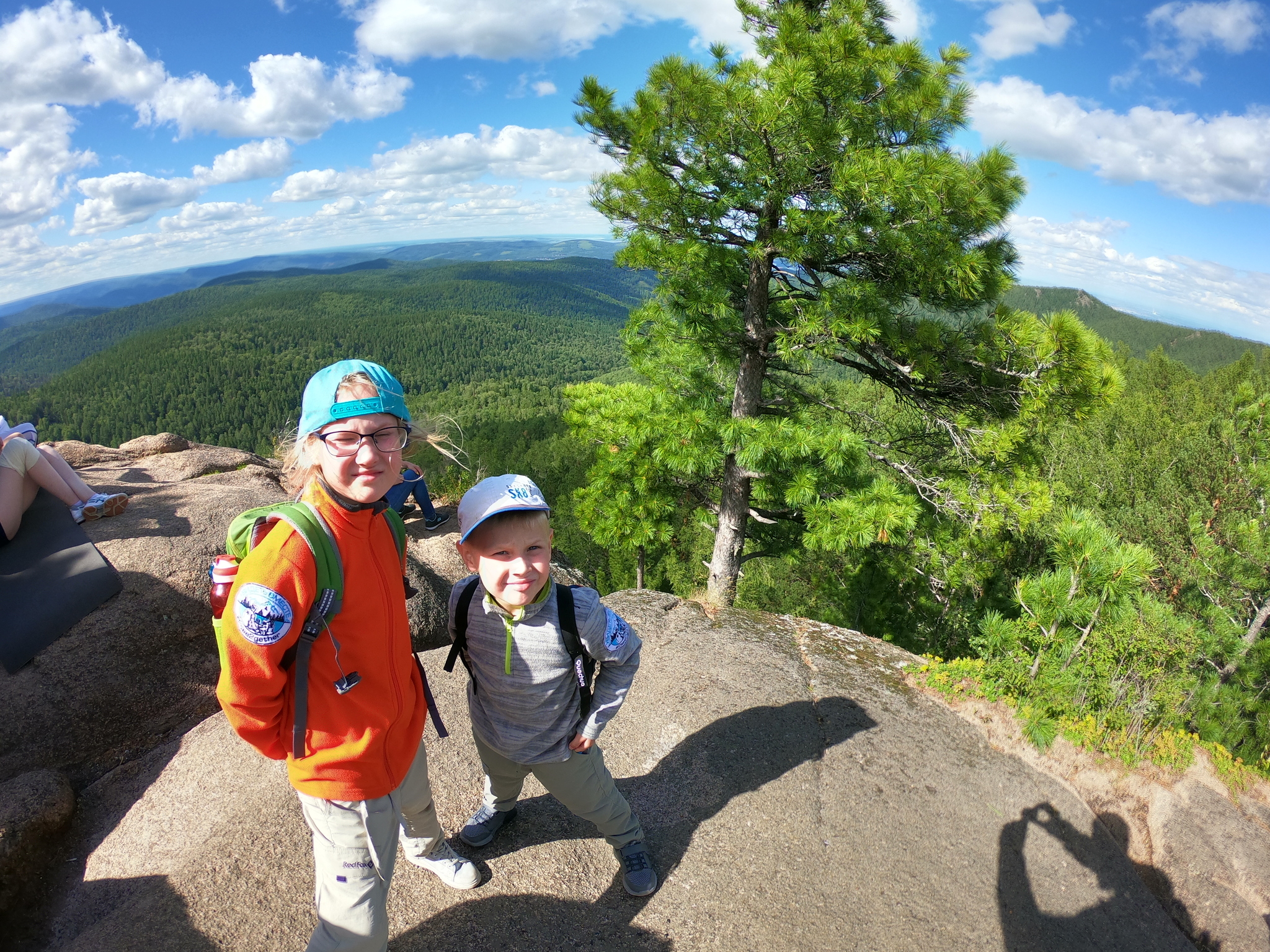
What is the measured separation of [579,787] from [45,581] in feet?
14.2

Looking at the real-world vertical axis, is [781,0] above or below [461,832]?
above

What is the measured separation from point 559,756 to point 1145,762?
4726mm

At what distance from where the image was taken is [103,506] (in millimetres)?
5465

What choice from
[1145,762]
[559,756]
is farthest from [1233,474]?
[559,756]

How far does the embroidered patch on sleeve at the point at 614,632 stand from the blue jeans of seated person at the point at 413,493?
15.3ft

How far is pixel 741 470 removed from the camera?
26.1 feet

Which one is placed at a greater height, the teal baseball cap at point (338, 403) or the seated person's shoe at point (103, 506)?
the teal baseball cap at point (338, 403)

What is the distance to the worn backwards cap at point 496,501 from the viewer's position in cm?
231

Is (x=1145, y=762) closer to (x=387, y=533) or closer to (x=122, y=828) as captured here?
(x=387, y=533)

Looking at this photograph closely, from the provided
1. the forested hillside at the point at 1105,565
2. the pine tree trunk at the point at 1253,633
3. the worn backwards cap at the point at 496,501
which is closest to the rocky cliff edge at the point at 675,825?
the forested hillside at the point at 1105,565

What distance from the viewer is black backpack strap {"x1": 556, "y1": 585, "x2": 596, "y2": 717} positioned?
2.62 m

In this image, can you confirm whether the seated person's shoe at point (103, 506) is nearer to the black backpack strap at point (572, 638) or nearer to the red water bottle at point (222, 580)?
the red water bottle at point (222, 580)

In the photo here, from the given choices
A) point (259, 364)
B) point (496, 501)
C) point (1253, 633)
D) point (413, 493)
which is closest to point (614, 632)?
point (496, 501)

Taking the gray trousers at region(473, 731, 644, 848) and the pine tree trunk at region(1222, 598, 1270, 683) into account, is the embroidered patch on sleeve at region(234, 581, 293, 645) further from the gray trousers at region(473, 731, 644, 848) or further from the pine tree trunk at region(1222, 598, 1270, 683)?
the pine tree trunk at region(1222, 598, 1270, 683)
